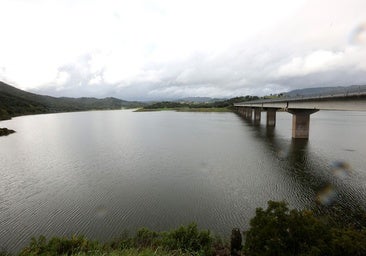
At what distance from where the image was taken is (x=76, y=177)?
22359mm

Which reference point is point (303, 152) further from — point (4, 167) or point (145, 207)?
point (4, 167)

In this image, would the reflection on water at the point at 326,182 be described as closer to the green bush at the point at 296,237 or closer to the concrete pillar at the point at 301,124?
the green bush at the point at 296,237

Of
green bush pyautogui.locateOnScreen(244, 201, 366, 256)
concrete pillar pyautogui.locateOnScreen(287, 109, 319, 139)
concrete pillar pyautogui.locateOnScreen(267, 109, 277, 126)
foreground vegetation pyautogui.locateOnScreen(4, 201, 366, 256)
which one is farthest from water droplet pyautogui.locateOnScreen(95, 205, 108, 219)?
concrete pillar pyautogui.locateOnScreen(267, 109, 277, 126)

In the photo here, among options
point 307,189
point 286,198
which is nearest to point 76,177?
point 286,198

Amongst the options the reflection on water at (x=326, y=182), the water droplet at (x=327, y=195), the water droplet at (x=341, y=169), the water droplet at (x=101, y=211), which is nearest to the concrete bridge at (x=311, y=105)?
the water droplet at (x=341, y=169)

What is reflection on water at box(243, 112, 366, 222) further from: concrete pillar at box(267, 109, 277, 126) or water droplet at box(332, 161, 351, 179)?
concrete pillar at box(267, 109, 277, 126)

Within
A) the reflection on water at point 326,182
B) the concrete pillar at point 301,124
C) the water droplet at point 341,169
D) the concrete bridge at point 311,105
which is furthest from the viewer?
the concrete pillar at point 301,124

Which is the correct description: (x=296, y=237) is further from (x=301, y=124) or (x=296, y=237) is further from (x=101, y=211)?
(x=301, y=124)

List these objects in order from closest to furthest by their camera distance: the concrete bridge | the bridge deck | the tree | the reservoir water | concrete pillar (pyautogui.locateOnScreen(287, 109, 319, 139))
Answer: the tree
the reservoir water
the bridge deck
the concrete bridge
concrete pillar (pyautogui.locateOnScreen(287, 109, 319, 139))

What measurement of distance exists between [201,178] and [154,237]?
36.2ft

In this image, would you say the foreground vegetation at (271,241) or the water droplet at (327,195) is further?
the water droplet at (327,195)

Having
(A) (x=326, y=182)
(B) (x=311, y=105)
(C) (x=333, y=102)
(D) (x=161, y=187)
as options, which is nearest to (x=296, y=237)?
(D) (x=161, y=187)

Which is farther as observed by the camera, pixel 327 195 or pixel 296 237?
pixel 327 195

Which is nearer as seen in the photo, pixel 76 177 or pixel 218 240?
pixel 218 240
